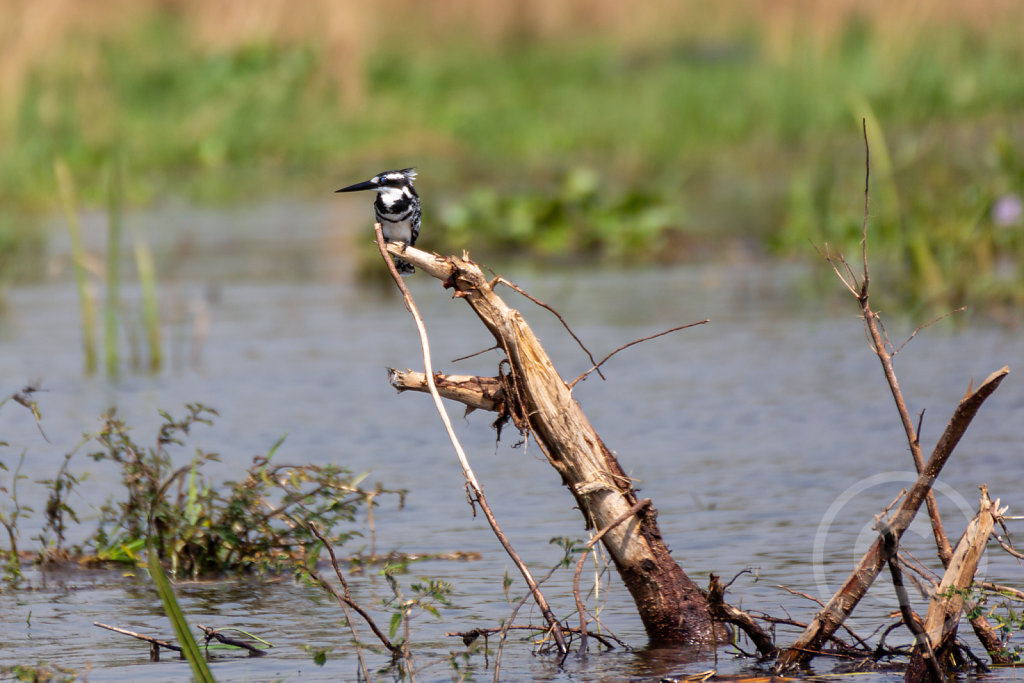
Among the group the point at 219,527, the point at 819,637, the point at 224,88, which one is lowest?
the point at 819,637

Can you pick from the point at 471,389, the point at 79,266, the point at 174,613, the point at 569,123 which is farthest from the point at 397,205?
the point at 569,123

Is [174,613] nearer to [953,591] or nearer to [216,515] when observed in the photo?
[953,591]

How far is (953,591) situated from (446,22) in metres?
20.8

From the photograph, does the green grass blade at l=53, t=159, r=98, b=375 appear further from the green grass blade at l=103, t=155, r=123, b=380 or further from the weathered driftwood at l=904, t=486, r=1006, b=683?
the weathered driftwood at l=904, t=486, r=1006, b=683

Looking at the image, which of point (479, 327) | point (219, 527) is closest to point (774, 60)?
point (479, 327)

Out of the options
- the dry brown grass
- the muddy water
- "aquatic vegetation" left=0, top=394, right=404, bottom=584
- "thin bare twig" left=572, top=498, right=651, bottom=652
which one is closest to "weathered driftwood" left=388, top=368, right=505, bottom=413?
"thin bare twig" left=572, top=498, right=651, bottom=652

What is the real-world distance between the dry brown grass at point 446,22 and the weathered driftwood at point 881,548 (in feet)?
43.7

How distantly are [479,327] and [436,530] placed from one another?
12.9ft

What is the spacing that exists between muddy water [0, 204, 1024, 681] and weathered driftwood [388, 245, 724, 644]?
18cm

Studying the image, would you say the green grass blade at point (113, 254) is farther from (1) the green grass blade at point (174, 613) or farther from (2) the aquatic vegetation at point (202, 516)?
(1) the green grass blade at point (174, 613)

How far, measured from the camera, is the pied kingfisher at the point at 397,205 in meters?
5.25

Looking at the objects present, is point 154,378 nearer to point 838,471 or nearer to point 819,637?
point 838,471

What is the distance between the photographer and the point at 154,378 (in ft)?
27.5

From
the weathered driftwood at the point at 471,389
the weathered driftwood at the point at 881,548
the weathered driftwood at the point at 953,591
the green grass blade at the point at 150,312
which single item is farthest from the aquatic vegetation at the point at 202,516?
the green grass blade at the point at 150,312
